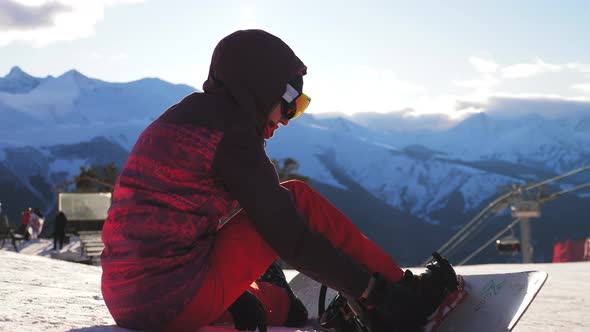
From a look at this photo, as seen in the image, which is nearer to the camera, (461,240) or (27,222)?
(27,222)

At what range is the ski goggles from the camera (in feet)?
6.31

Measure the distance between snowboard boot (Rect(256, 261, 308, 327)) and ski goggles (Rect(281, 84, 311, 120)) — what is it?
77 cm

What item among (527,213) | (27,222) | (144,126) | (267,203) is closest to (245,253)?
(267,203)

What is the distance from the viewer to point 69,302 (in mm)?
2846

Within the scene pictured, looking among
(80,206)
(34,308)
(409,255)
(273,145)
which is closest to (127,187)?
(34,308)

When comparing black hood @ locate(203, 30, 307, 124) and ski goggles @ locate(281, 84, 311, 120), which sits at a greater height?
black hood @ locate(203, 30, 307, 124)

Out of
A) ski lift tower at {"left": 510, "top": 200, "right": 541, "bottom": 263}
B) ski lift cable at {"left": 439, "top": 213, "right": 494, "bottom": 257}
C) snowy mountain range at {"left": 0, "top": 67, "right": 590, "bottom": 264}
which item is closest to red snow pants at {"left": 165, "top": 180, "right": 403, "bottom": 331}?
ski lift cable at {"left": 439, "top": 213, "right": 494, "bottom": 257}

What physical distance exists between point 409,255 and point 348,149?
44.1 m

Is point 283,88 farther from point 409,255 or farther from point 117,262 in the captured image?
point 409,255

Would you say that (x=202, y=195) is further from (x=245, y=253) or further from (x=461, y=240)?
(x=461, y=240)

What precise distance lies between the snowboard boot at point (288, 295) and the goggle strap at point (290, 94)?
82 cm

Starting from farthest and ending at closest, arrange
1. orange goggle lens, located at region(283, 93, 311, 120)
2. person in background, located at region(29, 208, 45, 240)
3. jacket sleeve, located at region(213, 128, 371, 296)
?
1. person in background, located at region(29, 208, 45, 240)
2. orange goggle lens, located at region(283, 93, 311, 120)
3. jacket sleeve, located at region(213, 128, 371, 296)

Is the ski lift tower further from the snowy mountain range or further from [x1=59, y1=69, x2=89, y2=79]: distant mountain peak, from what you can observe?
[x1=59, y1=69, x2=89, y2=79]: distant mountain peak

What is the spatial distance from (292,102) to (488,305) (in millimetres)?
968
